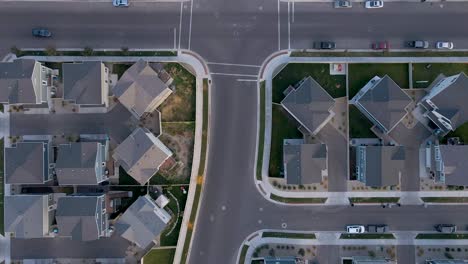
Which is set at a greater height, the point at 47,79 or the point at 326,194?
the point at 47,79

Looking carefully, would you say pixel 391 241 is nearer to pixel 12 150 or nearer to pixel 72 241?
pixel 72 241

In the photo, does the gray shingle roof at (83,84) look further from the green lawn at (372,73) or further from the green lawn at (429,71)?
the green lawn at (429,71)

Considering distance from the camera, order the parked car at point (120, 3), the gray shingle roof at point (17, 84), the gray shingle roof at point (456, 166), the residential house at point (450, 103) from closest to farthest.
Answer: the gray shingle roof at point (17, 84) < the gray shingle roof at point (456, 166) < the residential house at point (450, 103) < the parked car at point (120, 3)

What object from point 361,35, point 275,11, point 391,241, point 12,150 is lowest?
point 391,241

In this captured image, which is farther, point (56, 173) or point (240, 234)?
point (240, 234)

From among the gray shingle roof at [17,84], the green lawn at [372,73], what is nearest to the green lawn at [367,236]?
the green lawn at [372,73]

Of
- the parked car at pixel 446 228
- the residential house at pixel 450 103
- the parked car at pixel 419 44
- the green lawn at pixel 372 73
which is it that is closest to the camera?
the residential house at pixel 450 103

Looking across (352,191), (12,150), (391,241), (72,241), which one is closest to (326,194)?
(352,191)

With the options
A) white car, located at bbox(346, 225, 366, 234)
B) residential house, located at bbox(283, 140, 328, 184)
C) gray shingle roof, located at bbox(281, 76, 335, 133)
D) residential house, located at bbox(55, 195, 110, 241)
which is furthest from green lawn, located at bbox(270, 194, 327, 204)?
residential house, located at bbox(55, 195, 110, 241)

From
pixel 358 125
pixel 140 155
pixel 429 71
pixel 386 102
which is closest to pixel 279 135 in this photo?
pixel 358 125
